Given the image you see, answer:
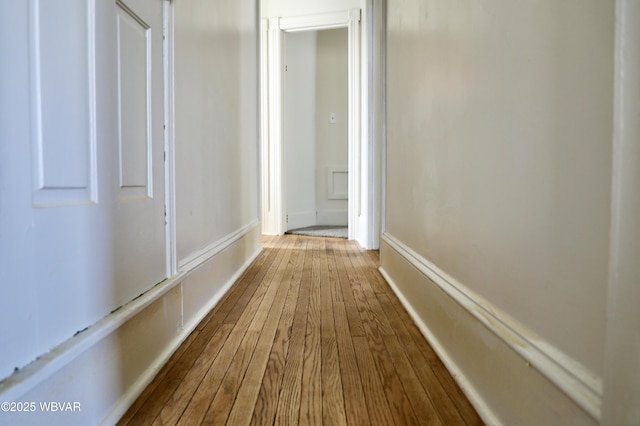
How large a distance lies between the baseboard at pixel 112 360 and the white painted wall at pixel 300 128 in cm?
277

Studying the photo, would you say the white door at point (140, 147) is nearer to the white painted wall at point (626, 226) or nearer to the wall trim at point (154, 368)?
the wall trim at point (154, 368)

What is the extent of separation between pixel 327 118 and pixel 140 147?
12.5ft

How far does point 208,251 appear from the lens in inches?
59.4

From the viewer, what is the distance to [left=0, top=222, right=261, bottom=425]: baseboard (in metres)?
0.56

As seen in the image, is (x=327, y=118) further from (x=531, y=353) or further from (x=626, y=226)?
(x=626, y=226)

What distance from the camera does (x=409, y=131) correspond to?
1533mm

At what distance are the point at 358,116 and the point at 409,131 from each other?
1.79 m

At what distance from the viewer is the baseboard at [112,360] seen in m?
0.56

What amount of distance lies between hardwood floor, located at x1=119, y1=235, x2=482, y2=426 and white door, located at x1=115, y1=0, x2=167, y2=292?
0.28m

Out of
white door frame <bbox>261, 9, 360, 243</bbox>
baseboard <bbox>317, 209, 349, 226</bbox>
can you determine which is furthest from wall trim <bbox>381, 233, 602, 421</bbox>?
baseboard <bbox>317, 209, 349, 226</bbox>

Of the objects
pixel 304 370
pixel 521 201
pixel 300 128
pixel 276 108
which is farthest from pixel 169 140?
pixel 300 128

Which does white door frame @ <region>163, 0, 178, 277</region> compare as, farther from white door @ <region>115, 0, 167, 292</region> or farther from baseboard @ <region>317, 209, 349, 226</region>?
baseboard @ <region>317, 209, 349, 226</region>

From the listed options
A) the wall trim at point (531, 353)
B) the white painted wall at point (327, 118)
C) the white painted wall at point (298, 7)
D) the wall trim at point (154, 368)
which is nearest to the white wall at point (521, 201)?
the wall trim at point (531, 353)

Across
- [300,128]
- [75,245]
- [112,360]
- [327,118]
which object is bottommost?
[112,360]
